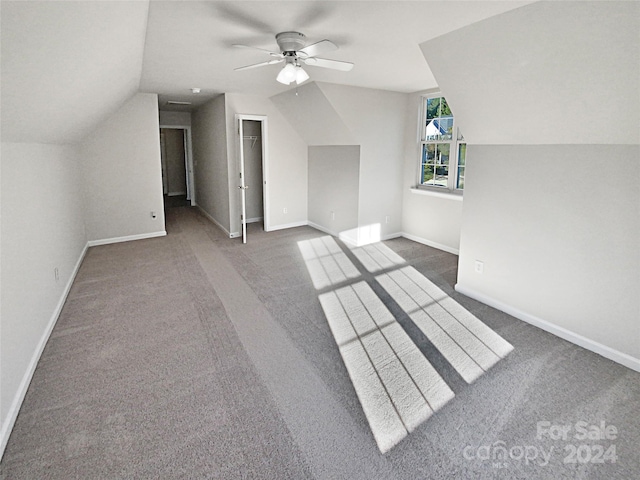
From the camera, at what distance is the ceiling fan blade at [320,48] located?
2.65 meters

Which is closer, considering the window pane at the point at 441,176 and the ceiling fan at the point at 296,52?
the ceiling fan at the point at 296,52

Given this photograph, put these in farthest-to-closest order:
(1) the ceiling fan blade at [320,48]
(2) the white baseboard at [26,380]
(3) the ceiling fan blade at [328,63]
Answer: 1. (3) the ceiling fan blade at [328,63]
2. (1) the ceiling fan blade at [320,48]
3. (2) the white baseboard at [26,380]

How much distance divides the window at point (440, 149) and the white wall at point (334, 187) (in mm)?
1111

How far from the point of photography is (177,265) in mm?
4797

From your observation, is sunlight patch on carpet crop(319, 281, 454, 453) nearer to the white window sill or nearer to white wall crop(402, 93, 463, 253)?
white wall crop(402, 93, 463, 253)

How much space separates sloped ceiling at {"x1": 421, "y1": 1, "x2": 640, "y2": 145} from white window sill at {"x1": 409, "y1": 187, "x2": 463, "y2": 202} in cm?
187

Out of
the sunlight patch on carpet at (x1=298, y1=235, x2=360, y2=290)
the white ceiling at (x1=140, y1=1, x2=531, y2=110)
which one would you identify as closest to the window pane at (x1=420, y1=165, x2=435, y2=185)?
the white ceiling at (x1=140, y1=1, x2=531, y2=110)

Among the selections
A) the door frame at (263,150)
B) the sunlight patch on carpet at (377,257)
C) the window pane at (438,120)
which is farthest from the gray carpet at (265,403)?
the window pane at (438,120)

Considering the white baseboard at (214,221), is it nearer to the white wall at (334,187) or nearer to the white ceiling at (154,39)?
the white wall at (334,187)

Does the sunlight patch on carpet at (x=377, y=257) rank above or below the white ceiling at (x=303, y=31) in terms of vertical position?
below

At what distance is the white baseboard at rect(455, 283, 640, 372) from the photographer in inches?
106

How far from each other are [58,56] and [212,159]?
5.17m

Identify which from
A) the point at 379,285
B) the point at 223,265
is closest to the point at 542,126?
the point at 379,285

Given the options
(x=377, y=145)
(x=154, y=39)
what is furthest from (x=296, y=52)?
(x=377, y=145)
